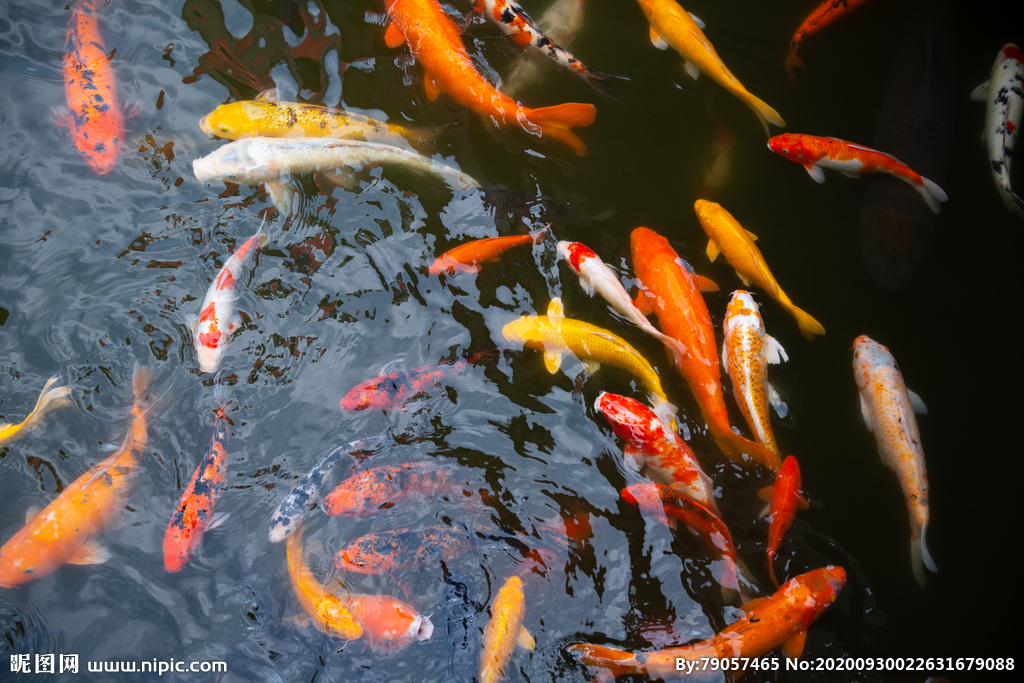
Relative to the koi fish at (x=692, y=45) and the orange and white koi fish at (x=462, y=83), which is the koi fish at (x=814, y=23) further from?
the orange and white koi fish at (x=462, y=83)

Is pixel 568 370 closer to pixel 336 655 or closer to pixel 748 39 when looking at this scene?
pixel 336 655

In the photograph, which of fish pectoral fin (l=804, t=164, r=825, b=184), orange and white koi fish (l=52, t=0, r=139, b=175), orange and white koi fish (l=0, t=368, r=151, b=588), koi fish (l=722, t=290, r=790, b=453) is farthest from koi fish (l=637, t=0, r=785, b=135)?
orange and white koi fish (l=0, t=368, r=151, b=588)

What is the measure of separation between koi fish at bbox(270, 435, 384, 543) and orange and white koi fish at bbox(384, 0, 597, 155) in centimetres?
266

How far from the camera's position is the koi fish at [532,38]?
4.27 meters

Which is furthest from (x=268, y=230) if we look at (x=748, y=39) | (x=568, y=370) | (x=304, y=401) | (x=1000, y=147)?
(x=1000, y=147)

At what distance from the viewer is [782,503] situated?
2850 mm

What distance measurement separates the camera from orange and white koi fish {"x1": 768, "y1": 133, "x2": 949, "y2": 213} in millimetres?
3848

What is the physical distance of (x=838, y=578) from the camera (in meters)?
2.84

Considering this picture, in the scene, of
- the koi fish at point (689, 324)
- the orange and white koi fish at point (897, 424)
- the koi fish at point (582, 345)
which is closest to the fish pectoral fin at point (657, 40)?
the koi fish at point (689, 324)

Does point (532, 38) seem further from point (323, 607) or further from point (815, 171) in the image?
point (323, 607)

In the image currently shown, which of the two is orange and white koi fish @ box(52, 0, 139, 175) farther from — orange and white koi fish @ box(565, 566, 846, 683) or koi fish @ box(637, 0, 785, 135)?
orange and white koi fish @ box(565, 566, 846, 683)

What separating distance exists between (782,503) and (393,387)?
2.25 metres

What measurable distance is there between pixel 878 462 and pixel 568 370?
1.99 m

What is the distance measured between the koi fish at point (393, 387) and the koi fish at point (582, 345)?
463 millimetres
